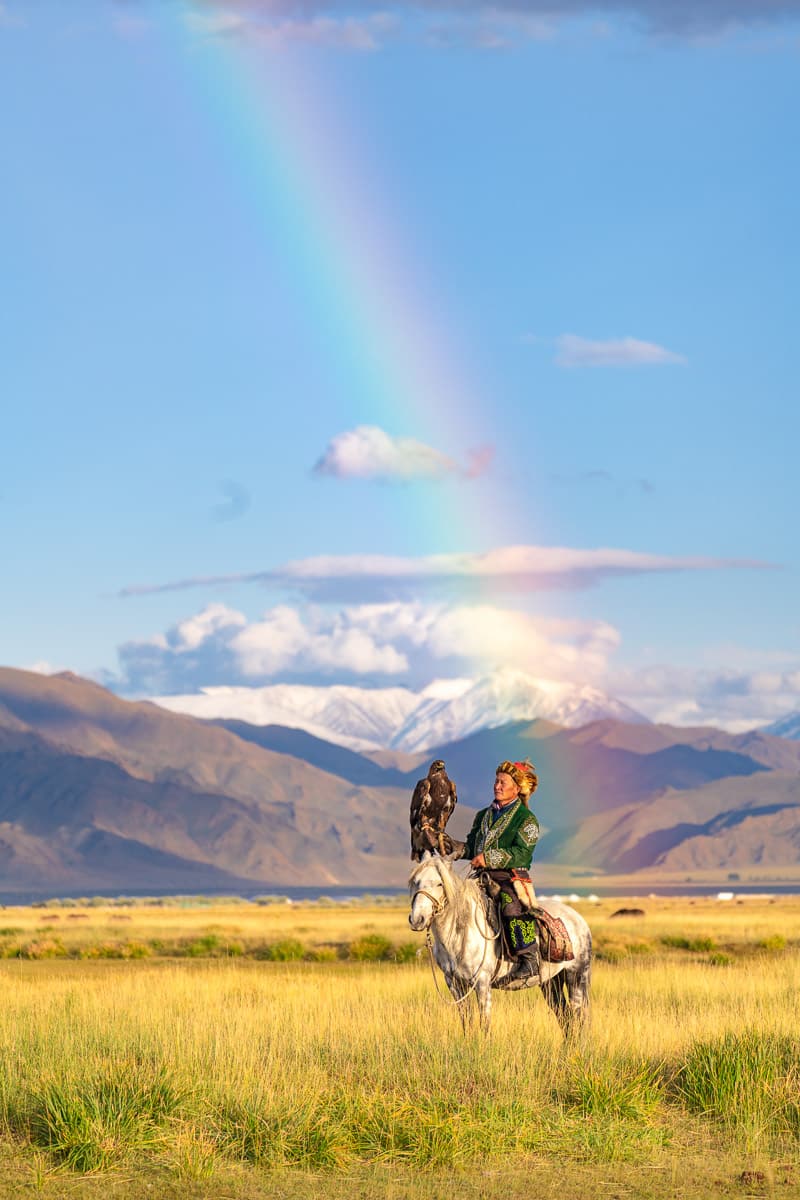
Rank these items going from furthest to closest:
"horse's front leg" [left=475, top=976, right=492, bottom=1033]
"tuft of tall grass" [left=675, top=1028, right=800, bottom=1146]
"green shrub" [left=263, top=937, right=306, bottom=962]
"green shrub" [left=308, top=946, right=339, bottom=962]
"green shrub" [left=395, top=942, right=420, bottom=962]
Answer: "green shrub" [left=263, top=937, right=306, bottom=962] < "green shrub" [left=308, top=946, right=339, bottom=962] < "green shrub" [left=395, top=942, right=420, bottom=962] < "horse's front leg" [left=475, top=976, right=492, bottom=1033] < "tuft of tall grass" [left=675, top=1028, right=800, bottom=1146]

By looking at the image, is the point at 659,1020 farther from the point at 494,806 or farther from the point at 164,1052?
the point at 164,1052

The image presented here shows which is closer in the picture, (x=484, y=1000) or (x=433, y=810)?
(x=484, y=1000)

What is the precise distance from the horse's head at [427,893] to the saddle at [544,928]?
707 millimetres

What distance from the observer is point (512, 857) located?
55.4 feet

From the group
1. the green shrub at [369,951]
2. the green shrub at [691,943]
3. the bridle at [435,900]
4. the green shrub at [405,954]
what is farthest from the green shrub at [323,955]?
the bridle at [435,900]

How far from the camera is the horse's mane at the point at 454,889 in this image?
16469 millimetres

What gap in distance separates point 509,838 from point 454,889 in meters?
0.78

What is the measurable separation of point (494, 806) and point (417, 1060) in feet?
8.73

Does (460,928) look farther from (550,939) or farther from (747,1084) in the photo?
(747,1084)

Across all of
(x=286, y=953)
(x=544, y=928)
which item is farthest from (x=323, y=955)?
(x=544, y=928)

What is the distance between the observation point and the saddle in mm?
16922

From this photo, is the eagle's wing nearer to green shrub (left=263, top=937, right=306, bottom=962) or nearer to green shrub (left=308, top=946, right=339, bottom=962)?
green shrub (left=308, top=946, right=339, bottom=962)

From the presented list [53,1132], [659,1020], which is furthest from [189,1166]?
[659,1020]

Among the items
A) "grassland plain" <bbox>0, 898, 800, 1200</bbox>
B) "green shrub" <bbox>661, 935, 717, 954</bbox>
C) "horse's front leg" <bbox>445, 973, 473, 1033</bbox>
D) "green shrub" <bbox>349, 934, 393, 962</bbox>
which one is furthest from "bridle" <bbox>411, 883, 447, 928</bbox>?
"green shrub" <bbox>661, 935, 717, 954</bbox>
